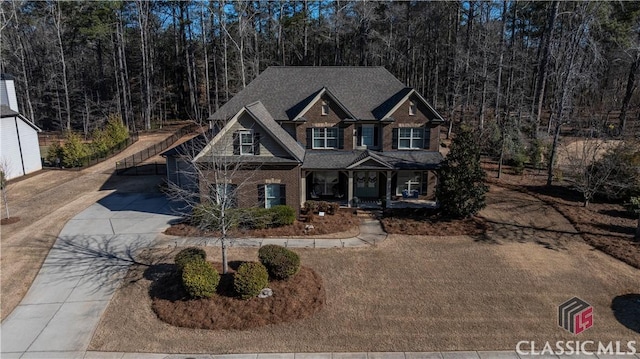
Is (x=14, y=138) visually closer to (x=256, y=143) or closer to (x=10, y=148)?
(x=10, y=148)

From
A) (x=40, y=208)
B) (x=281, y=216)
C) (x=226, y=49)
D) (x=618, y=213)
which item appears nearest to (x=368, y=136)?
(x=281, y=216)

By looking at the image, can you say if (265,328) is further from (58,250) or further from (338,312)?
(58,250)

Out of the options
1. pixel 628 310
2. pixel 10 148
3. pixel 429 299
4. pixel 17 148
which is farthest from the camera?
pixel 17 148

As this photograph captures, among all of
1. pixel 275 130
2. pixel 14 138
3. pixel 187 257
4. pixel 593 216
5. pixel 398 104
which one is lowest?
pixel 593 216

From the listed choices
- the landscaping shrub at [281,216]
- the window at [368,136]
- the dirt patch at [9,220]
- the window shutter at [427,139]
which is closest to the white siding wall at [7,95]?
the dirt patch at [9,220]

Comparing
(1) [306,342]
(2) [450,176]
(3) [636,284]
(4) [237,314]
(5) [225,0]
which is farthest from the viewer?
(5) [225,0]

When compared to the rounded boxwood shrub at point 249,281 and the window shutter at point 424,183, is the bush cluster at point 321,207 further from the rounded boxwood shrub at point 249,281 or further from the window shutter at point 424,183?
the rounded boxwood shrub at point 249,281

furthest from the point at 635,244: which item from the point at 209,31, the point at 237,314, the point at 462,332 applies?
the point at 209,31
